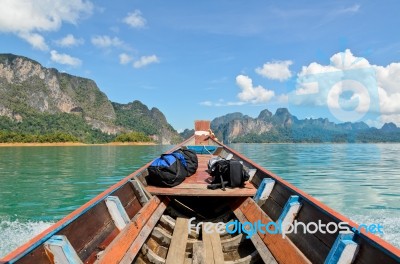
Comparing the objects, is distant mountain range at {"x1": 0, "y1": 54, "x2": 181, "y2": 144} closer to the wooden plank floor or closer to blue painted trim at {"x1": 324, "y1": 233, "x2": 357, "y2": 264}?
the wooden plank floor

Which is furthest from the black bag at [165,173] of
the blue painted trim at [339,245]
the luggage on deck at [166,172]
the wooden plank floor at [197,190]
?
the blue painted trim at [339,245]

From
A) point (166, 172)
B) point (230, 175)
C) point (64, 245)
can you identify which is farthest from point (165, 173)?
point (64, 245)

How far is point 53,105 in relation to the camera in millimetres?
147750

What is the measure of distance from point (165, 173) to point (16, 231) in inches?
177

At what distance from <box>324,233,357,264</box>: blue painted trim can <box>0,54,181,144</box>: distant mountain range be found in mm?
124371

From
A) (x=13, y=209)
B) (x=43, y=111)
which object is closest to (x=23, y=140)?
(x=43, y=111)

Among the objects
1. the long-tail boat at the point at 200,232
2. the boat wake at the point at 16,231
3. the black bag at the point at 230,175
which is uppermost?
the black bag at the point at 230,175

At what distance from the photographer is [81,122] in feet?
482

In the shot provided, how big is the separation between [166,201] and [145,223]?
1214 mm

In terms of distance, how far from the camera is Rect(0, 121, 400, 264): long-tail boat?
2244 mm

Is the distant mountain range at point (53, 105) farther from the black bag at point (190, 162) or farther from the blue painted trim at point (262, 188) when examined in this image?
the blue painted trim at point (262, 188)

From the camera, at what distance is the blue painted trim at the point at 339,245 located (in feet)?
7.47

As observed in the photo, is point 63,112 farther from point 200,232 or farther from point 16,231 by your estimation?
point 200,232

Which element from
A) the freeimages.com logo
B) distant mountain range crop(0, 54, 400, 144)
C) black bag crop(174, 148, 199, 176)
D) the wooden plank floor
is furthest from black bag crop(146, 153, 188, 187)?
distant mountain range crop(0, 54, 400, 144)
